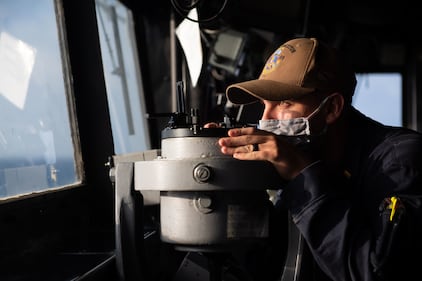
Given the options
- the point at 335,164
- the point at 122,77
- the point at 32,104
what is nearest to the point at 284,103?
the point at 335,164

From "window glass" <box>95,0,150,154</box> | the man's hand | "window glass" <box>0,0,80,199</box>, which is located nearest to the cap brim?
the man's hand

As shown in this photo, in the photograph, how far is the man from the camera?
2.51 ft

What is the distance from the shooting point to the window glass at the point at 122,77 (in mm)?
1756

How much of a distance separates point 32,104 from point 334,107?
0.81 meters

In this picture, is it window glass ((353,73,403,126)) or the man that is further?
window glass ((353,73,403,126))

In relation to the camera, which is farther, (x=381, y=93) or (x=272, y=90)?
(x=381, y=93)

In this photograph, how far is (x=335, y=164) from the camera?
1.05 m

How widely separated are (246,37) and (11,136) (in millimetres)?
1570

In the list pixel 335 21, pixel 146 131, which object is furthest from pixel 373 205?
pixel 335 21

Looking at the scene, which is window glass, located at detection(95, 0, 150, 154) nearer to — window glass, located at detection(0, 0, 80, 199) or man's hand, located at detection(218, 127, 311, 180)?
window glass, located at detection(0, 0, 80, 199)

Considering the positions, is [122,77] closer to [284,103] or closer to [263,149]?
[284,103]

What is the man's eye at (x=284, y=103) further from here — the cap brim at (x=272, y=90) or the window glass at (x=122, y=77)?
the window glass at (x=122, y=77)

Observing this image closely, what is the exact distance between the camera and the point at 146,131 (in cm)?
212

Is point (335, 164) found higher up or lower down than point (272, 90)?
lower down
